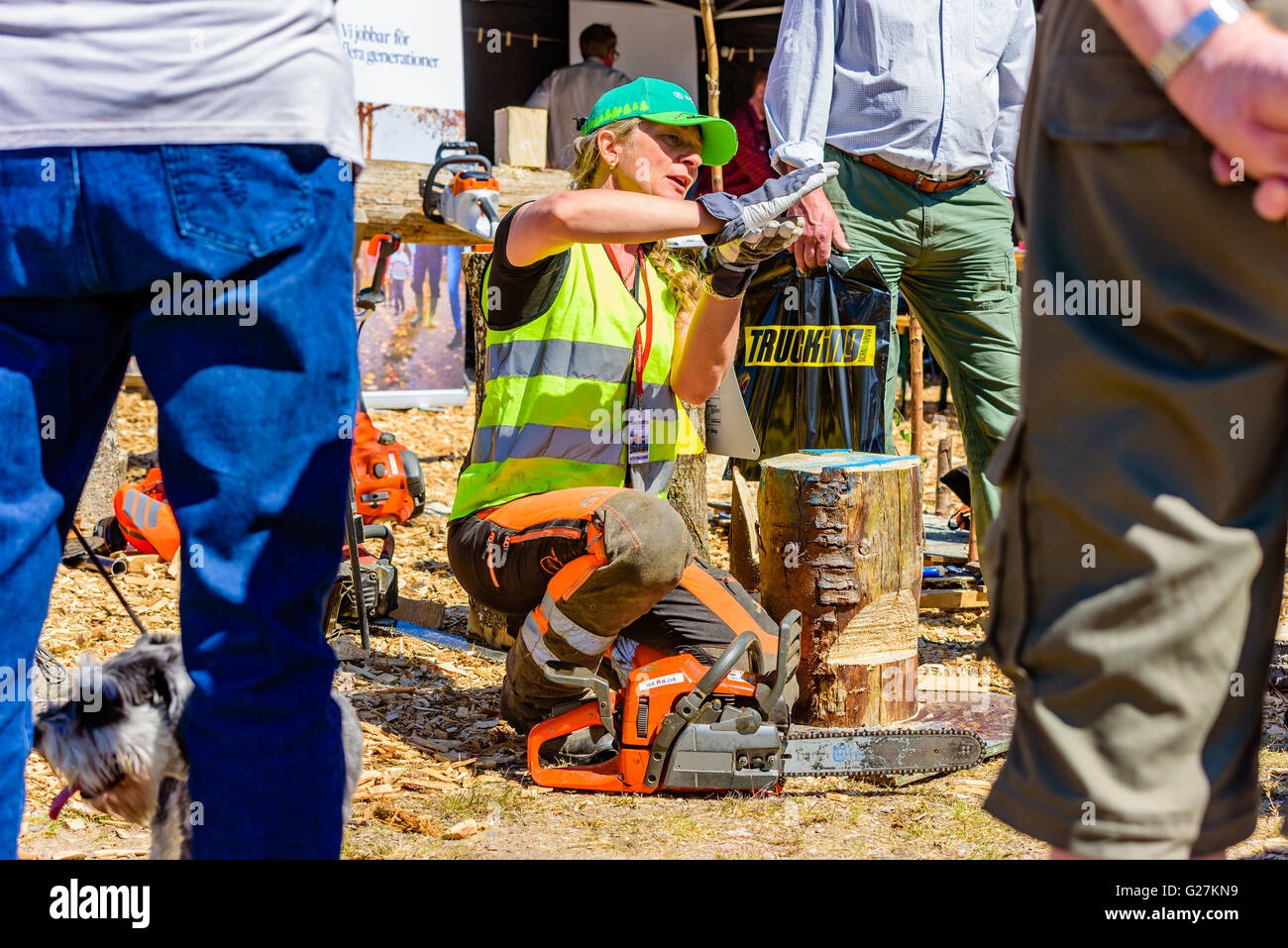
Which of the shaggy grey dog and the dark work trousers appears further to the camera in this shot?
the dark work trousers

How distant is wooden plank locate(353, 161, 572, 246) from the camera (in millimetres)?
5742

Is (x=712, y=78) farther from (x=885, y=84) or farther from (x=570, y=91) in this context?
(x=885, y=84)

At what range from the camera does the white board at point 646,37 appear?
1127 cm

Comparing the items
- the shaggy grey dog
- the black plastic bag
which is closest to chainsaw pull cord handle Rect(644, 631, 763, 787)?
the shaggy grey dog

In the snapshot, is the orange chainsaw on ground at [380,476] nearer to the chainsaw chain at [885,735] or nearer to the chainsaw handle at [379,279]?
the chainsaw handle at [379,279]

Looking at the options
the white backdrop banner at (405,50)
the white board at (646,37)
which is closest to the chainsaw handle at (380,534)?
the white backdrop banner at (405,50)

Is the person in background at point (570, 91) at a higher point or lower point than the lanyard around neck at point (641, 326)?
higher

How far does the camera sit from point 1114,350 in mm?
1189

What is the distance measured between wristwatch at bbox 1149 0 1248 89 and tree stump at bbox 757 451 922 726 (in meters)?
2.21

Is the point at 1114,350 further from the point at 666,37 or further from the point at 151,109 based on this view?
the point at 666,37

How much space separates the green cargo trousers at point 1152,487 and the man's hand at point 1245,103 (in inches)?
1.1

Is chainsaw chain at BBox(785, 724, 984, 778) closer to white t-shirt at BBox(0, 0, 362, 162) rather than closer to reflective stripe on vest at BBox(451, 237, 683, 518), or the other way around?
reflective stripe on vest at BBox(451, 237, 683, 518)
